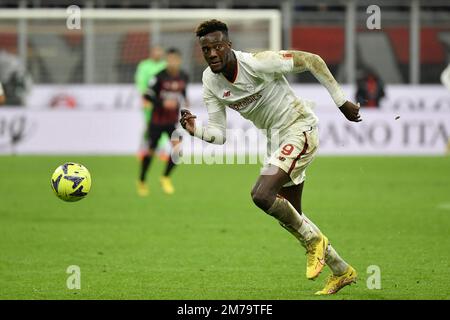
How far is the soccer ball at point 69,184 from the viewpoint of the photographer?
34.1 ft

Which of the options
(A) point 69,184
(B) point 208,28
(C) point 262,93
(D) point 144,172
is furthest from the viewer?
(D) point 144,172

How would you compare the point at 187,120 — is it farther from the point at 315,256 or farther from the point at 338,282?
the point at 338,282

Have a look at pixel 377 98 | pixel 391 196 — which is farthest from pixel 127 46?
pixel 391 196

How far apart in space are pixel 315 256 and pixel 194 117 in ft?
5.00

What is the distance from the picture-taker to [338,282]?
29.6 ft

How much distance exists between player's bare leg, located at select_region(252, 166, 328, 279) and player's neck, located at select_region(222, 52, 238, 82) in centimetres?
83

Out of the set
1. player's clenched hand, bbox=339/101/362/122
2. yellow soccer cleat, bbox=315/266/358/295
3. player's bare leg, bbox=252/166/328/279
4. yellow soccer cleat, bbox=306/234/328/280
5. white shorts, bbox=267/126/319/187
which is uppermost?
player's clenched hand, bbox=339/101/362/122

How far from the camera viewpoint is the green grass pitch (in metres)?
9.36

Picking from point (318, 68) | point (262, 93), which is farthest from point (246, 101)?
point (318, 68)

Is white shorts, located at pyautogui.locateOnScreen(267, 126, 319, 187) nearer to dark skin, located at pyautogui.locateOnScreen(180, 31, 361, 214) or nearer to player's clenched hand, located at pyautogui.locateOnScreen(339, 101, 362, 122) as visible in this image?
dark skin, located at pyautogui.locateOnScreen(180, 31, 361, 214)

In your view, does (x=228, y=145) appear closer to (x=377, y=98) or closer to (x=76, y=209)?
(x=377, y=98)

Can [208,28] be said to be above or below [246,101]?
above

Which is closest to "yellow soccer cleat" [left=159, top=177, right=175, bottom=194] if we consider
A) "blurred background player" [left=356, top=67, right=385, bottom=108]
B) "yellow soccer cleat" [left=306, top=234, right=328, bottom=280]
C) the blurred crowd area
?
"blurred background player" [left=356, top=67, right=385, bottom=108]

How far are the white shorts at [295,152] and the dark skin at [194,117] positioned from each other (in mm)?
83
